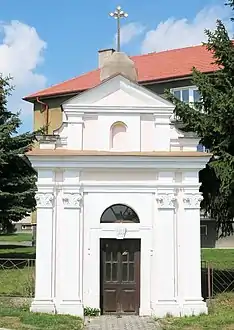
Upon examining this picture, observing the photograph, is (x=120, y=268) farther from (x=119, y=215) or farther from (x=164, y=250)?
(x=119, y=215)

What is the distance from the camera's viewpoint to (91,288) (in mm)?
15664

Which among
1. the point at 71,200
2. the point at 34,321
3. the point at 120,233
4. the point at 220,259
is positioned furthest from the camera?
the point at 220,259

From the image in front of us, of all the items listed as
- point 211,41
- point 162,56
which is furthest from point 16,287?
point 162,56

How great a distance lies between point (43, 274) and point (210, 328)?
4.52 m

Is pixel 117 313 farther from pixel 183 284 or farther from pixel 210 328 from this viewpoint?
pixel 210 328

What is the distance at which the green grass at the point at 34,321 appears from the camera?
1345 cm

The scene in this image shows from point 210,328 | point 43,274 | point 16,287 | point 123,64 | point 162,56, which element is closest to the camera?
point 210,328

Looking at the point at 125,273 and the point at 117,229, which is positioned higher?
the point at 117,229

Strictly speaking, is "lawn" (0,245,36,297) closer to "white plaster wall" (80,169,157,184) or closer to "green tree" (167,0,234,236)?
"white plaster wall" (80,169,157,184)

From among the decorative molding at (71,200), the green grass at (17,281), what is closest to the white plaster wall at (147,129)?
the decorative molding at (71,200)

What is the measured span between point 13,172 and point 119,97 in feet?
32.6

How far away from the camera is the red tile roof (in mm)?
40938

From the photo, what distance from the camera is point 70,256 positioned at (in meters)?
15.6

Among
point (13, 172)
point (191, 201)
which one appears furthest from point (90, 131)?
point (13, 172)
